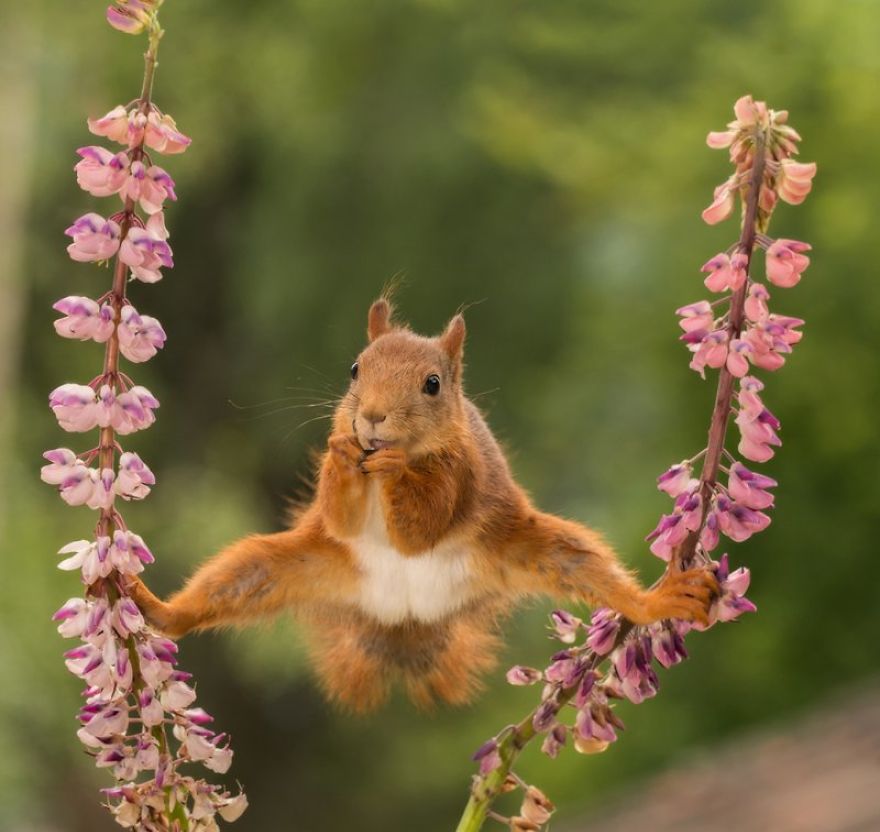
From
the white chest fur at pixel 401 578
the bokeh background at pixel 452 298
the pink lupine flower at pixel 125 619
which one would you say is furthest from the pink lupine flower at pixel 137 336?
the bokeh background at pixel 452 298

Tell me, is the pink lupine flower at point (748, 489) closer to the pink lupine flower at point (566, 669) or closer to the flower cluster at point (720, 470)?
the flower cluster at point (720, 470)

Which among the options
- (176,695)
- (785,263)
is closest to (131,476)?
(176,695)

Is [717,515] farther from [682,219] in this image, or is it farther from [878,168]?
[682,219]

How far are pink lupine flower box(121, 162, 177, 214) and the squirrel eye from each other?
10.0 inches

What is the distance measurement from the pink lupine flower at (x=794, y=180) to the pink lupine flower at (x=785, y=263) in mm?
22

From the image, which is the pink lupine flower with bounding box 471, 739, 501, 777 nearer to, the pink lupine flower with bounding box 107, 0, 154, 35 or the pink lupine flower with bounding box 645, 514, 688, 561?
the pink lupine flower with bounding box 645, 514, 688, 561

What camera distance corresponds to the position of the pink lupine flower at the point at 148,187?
2.40 feet

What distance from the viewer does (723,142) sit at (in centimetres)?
75

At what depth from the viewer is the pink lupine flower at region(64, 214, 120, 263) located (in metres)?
0.73

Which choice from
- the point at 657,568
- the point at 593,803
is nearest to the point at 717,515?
the point at 657,568

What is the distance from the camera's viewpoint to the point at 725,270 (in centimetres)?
73

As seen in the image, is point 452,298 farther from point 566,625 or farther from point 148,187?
point 148,187

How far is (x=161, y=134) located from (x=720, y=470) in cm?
32

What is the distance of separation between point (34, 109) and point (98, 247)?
7.08 m
